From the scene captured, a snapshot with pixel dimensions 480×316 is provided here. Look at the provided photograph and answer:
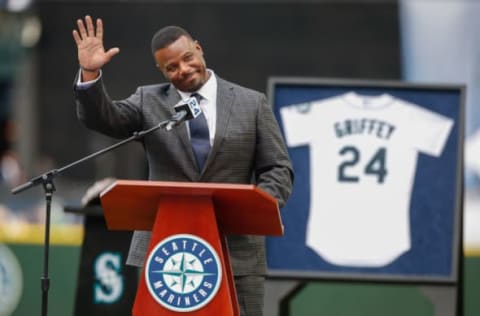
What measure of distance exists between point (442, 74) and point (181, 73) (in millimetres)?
16540

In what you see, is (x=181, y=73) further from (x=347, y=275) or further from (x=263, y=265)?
(x=347, y=275)

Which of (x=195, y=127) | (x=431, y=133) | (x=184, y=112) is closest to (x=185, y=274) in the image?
(x=184, y=112)

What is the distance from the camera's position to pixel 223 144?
258 inches

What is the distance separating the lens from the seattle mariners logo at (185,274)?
6078 millimetres

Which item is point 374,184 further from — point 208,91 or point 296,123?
point 208,91

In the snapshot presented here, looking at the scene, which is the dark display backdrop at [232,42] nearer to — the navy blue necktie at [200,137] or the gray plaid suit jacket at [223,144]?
the gray plaid suit jacket at [223,144]

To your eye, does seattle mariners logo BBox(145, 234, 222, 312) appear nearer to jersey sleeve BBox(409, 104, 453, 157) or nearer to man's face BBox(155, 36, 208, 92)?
man's face BBox(155, 36, 208, 92)

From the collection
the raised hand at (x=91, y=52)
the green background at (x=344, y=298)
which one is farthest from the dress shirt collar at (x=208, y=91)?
the green background at (x=344, y=298)

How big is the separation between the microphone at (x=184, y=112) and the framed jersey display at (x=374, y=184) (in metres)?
2.24

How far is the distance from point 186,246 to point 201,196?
221 millimetres

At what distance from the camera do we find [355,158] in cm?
844

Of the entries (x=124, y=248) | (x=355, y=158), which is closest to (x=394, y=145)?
(x=355, y=158)

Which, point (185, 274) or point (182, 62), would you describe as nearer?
point (185, 274)

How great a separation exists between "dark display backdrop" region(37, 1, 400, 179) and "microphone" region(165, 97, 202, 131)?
Result: 17.7 meters
